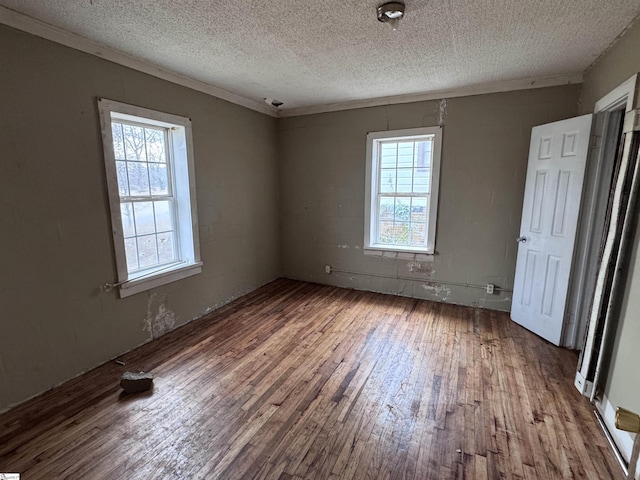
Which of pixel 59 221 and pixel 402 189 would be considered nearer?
pixel 59 221

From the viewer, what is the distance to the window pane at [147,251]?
117 inches

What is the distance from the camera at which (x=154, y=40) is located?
2338 millimetres

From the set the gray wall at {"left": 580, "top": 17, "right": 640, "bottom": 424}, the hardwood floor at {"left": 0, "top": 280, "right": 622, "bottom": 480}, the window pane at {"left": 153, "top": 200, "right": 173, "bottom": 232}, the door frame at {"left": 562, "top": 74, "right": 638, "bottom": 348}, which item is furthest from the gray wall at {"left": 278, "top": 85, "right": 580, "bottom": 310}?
the window pane at {"left": 153, "top": 200, "right": 173, "bottom": 232}

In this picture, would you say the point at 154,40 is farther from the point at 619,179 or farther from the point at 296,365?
the point at 619,179

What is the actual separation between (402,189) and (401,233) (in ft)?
1.91

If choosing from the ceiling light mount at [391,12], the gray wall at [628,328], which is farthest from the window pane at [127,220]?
the gray wall at [628,328]

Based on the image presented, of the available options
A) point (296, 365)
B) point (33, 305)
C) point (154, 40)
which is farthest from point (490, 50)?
point (33, 305)

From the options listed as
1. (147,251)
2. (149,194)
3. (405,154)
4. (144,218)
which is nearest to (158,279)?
(147,251)

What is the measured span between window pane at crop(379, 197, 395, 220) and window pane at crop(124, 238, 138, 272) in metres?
2.92

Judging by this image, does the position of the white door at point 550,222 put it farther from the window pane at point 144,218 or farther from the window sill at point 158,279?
the window pane at point 144,218

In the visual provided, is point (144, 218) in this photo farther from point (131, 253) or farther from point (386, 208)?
point (386, 208)

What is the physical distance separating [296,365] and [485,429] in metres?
1.40

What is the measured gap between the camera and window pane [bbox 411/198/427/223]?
4.00m

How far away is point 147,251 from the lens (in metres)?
3.05
